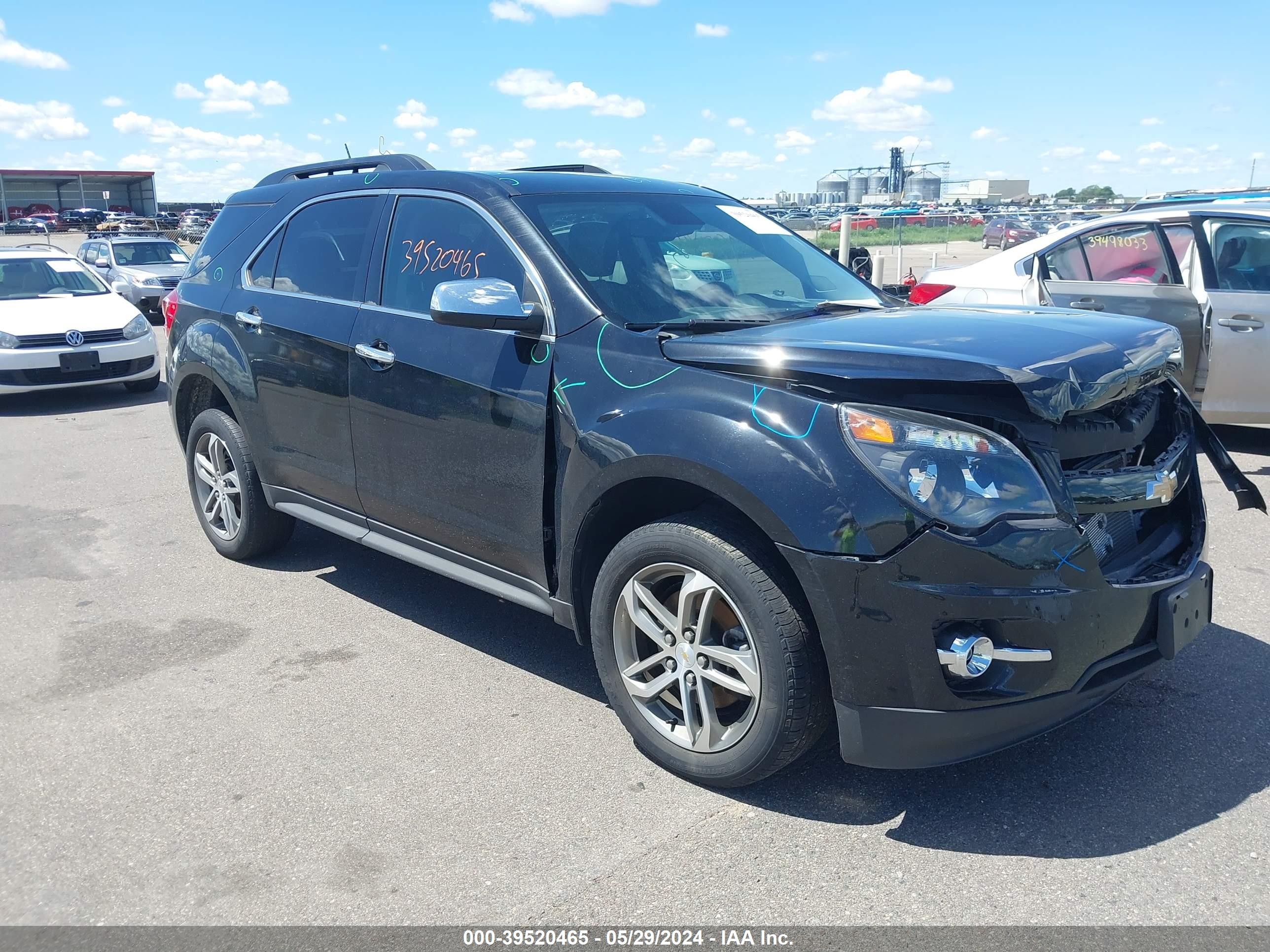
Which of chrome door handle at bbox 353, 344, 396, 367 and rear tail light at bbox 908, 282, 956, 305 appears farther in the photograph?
rear tail light at bbox 908, 282, 956, 305

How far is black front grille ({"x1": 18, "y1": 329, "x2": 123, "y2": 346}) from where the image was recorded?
10352 mm

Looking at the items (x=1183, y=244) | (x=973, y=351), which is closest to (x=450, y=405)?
(x=973, y=351)

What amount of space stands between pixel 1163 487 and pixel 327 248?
3514mm

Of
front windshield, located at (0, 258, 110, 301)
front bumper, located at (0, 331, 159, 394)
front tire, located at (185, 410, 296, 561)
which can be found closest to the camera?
front tire, located at (185, 410, 296, 561)

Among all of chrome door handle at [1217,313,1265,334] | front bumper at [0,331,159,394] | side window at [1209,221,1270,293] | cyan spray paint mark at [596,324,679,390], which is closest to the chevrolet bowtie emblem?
cyan spray paint mark at [596,324,679,390]

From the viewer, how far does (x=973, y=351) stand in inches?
115

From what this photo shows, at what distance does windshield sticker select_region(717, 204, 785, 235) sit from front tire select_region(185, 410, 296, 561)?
259 cm

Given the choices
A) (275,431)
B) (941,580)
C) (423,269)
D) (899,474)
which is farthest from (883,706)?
(275,431)

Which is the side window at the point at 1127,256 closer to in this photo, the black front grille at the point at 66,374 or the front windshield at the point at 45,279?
the black front grille at the point at 66,374

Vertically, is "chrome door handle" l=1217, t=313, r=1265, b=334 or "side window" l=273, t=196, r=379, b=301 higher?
"side window" l=273, t=196, r=379, b=301

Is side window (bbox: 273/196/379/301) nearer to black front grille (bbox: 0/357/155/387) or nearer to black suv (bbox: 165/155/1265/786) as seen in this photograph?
black suv (bbox: 165/155/1265/786)

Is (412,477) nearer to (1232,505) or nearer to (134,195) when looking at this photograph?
(1232,505)

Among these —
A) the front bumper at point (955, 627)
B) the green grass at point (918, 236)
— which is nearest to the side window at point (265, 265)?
the front bumper at point (955, 627)

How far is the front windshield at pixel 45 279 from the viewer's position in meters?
11.4
